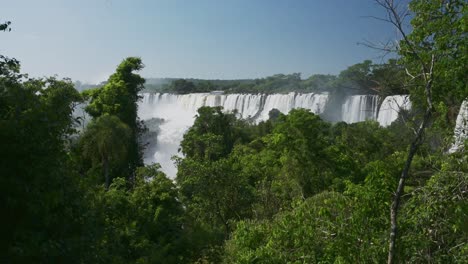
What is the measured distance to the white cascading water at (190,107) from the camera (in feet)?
136

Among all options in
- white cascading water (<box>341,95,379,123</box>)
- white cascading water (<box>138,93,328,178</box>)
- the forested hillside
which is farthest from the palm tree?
white cascading water (<box>341,95,379,123</box>)

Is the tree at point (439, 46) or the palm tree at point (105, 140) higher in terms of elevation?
the tree at point (439, 46)

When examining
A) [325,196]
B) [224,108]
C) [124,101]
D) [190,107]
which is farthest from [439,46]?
[190,107]

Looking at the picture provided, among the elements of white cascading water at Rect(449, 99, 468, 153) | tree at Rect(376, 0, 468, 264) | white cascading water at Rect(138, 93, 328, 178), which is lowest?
white cascading water at Rect(138, 93, 328, 178)

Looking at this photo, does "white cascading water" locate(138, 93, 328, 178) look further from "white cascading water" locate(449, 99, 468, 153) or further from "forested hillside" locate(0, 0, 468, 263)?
"white cascading water" locate(449, 99, 468, 153)

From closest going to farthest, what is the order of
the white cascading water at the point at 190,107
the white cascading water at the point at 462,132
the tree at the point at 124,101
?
the white cascading water at the point at 462,132 → the tree at the point at 124,101 → the white cascading water at the point at 190,107

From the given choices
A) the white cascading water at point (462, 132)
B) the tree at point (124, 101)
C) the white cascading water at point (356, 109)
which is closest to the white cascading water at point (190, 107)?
the white cascading water at point (356, 109)

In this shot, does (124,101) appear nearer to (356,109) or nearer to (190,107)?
(356,109)

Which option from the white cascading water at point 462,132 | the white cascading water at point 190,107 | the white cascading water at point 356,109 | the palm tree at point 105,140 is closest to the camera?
the white cascading water at point 462,132

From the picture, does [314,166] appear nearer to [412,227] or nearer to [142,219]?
[142,219]

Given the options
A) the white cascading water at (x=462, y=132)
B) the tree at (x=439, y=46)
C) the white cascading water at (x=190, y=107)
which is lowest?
the white cascading water at (x=190, y=107)

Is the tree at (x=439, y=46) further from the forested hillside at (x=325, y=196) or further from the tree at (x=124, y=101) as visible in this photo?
the tree at (x=124, y=101)

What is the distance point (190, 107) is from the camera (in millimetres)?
50188

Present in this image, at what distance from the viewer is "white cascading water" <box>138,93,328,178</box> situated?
41344 millimetres
